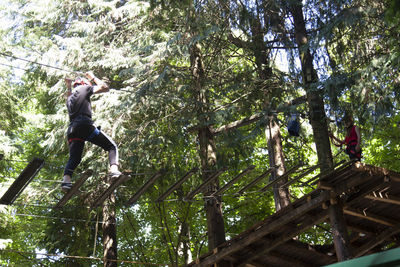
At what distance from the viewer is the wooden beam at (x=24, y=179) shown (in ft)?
24.2

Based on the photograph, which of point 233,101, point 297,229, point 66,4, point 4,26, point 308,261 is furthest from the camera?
point 4,26

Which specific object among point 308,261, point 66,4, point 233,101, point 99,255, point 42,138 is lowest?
point 308,261

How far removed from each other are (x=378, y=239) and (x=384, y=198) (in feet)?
3.90

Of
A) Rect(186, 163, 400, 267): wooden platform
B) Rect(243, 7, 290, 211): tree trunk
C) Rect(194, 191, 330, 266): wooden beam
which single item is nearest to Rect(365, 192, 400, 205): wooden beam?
Rect(186, 163, 400, 267): wooden platform

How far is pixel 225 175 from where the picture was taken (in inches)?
740

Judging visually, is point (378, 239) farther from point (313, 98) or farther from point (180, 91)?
point (180, 91)

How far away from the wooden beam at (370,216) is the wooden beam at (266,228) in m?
0.75

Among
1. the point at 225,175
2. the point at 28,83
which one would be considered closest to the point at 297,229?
the point at 225,175

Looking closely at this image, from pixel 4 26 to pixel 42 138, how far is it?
153 inches

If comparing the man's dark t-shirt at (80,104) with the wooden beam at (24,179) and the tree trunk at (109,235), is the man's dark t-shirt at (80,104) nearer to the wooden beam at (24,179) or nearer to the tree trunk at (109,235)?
the wooden beam at (24,179)

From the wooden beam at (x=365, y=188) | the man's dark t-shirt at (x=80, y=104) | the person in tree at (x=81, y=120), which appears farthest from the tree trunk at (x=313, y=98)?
the man's dark t-shirt at (x=80, y=104)

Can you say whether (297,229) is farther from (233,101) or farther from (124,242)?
(124,242)

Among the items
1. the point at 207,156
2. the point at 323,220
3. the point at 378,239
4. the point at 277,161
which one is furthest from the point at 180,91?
the point at 378,239

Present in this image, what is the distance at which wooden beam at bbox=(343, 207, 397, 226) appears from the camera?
827cm
